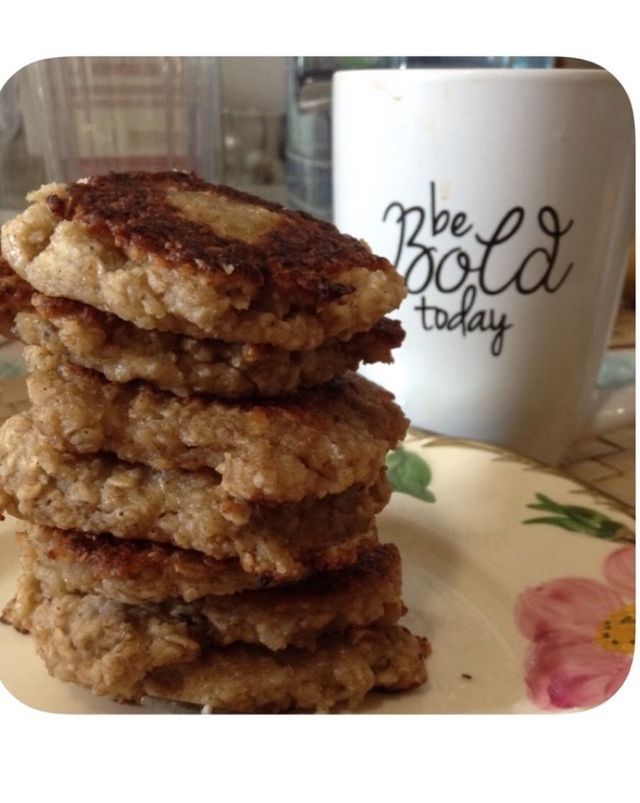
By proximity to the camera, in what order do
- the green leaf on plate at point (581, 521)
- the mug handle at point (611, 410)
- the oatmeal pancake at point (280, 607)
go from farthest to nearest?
the mug handle at point (611, 410)
the green leaf on plate at point (581, 521)
the oatmeal pancake at point (280, 607)

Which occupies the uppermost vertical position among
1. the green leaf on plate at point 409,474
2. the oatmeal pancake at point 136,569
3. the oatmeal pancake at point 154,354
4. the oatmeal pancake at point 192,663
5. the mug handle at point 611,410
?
the oatmeal pancake at point 154,354

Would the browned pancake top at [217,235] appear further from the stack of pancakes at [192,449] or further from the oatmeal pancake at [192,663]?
the oatmeal pancake at [192,663]

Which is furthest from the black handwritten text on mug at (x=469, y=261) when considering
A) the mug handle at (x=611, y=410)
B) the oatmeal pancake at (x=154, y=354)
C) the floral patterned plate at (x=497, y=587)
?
the oatmeal pancake at (x=154, y=354)

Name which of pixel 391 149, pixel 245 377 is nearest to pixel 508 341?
pixel 391 149

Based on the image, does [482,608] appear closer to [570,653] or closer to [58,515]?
[570,653]

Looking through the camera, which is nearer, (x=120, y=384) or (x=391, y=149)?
(x=120, y=384)

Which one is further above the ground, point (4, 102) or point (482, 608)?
point (4, 102)
